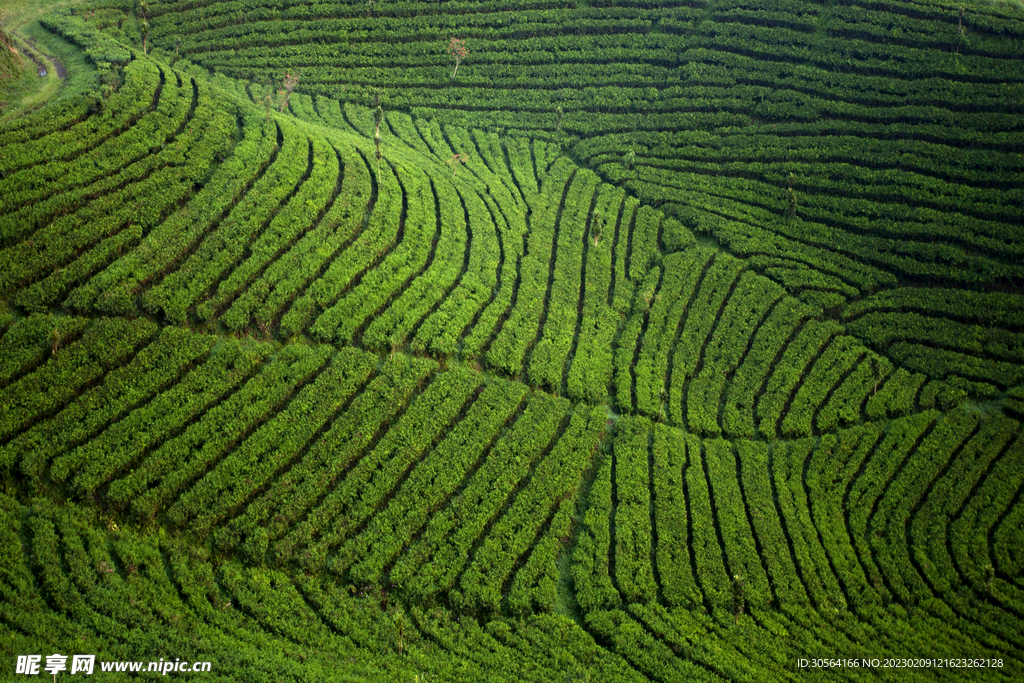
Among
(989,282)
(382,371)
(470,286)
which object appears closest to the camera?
(382,371)

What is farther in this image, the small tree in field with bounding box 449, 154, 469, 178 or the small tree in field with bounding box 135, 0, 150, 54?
the small tree in field with bounding box 135, 0, 150, 54

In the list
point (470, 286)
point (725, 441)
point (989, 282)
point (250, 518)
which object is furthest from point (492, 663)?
point (989, 282)

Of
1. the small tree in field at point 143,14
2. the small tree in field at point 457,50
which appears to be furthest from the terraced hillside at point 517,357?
the small tree in field at point 457,50

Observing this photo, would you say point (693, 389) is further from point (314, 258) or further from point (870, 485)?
point (314, 258)

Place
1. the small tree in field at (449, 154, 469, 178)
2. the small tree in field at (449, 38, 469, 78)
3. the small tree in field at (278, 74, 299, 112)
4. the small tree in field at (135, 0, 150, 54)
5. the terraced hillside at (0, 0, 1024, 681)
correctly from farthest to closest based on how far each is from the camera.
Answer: the small tree in field at (449, 38, 469, 78), the small tree in field at (135, 0, 150, 54), the small tree in field at (278, 74, 299, 112), the small tree in field at (449, 154, 469, 178), the terraced hillside at (0, 0, 1024, 681)

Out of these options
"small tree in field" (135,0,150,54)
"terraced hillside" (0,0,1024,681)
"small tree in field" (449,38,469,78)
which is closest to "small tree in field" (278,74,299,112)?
"terraced hillside" (0,0,1024,681)

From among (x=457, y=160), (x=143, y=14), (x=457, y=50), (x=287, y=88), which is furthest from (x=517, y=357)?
(x=143, y=14)

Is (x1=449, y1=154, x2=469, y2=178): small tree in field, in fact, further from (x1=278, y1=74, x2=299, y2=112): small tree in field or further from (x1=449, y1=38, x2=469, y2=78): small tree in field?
(x1=278, y1=74, x2=299, y2=112): small tree in field

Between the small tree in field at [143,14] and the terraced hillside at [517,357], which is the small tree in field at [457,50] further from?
the small tree in field at [143,14]
